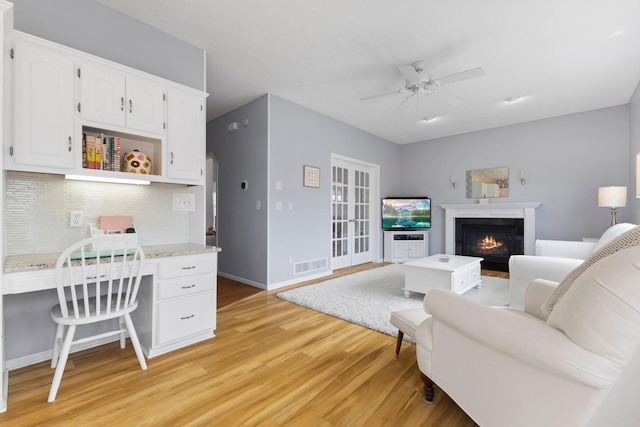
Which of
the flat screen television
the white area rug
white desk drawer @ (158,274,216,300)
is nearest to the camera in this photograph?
white desk drawer @ (158,274,216,300)

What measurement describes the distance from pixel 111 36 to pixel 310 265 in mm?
3485

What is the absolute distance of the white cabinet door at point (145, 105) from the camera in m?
2.21

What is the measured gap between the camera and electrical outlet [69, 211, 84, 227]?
2.15 metres

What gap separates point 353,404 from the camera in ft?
5.22

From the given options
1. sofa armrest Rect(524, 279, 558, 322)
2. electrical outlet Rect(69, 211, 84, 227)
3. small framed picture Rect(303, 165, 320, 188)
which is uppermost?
small framed picture Rect(303, 165, 320, 188)

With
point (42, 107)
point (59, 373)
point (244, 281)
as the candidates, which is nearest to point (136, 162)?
point (42, 107)

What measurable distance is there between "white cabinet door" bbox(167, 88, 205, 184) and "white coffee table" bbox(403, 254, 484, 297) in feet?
8.41

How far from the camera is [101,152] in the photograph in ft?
7.06

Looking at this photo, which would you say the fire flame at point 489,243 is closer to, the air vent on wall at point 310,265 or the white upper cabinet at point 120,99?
the air vent on wall at point 310,265

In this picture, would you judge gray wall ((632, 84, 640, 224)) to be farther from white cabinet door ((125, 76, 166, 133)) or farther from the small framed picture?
white cabinet door ((125, 76, 166, 133))

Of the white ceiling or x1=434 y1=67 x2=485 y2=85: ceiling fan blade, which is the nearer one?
the white ceiling

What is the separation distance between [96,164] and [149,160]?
Answer: 15.0 inches

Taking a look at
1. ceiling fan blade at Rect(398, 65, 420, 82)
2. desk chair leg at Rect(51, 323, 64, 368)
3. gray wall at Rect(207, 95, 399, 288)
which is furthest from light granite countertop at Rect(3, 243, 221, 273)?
ceiling fan blade at Rect(398, 65, 420, 82)

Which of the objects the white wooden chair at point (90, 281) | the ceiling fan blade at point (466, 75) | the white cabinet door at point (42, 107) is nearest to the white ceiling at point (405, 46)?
the ceiling fan blade at point (466, 75)
